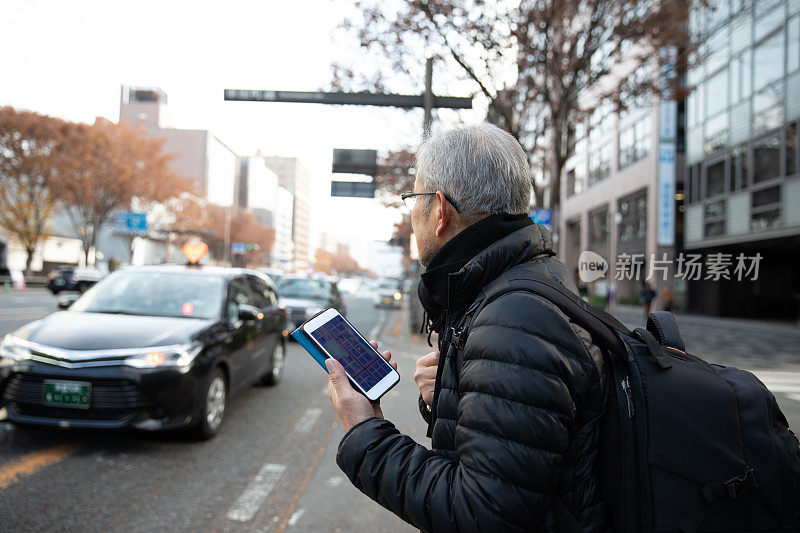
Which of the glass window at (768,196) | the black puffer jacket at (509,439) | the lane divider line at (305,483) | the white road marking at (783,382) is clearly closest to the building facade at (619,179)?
the glass window at (768,196)

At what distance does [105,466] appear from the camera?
3.82m

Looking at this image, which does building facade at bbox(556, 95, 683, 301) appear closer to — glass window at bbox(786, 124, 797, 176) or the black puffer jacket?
glass window at bbox(786, 124, 797, 176)

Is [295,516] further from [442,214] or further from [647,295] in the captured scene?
[442,214]

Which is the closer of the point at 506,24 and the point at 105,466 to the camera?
the point at 105,466

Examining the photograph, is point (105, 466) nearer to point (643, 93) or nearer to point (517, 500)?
point (517, 500)

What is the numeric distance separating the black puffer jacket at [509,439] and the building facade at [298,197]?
135 meters

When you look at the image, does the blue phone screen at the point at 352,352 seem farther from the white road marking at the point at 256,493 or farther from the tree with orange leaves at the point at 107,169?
the tree with orange leaves at the point at 107,169

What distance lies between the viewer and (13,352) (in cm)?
408

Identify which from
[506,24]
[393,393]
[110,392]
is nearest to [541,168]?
[506,24]

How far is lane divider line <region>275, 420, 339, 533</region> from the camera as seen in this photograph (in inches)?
121

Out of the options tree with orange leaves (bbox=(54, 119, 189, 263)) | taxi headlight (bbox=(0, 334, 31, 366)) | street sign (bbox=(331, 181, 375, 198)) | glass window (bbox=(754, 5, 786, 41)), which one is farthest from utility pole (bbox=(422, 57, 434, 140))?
tree with orange leaves (bbox=(54, 119, 189, 263))

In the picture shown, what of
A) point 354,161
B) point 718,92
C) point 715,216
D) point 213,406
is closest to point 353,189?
point 354,161

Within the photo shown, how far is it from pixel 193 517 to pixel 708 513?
9.55 feet

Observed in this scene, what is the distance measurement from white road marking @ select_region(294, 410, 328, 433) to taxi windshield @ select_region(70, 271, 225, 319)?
1366mm
